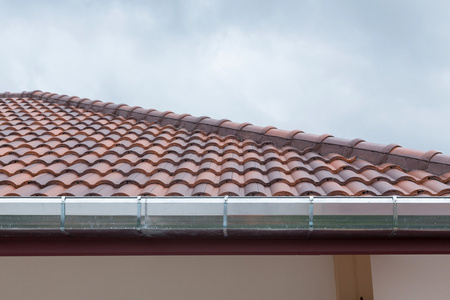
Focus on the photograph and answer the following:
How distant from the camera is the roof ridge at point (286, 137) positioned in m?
3.50

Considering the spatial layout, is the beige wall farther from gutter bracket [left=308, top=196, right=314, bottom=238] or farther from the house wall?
gutter bracket [left=308, top=196, right=314, bottom=238]

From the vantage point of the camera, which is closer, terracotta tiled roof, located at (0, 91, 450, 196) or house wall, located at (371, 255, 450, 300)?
A: house wall, located at (371, 255, 450, 300)

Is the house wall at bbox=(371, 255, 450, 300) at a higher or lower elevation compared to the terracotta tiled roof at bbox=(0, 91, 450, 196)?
lower

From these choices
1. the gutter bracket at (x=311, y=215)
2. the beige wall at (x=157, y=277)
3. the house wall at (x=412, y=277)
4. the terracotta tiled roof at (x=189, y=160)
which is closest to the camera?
the gutter bracket at (x=311, y=215)

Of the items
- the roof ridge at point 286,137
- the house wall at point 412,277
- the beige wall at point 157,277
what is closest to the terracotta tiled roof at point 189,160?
the roof ridge at point 286,137

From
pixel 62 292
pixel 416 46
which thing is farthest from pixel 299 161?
pixel 416 46

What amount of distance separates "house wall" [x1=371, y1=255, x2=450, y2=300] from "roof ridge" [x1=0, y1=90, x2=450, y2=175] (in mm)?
912

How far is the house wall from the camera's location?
2.54m

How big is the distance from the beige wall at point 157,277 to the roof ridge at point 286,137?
98 cm

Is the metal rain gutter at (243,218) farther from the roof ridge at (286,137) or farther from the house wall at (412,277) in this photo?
the roof ridge at (286,137)

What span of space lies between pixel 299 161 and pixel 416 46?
24.3 feet

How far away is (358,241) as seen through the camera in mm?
2305

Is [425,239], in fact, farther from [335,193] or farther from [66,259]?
[66,259]

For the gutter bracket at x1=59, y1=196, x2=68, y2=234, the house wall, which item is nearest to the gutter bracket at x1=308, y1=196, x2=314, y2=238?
the house wall
